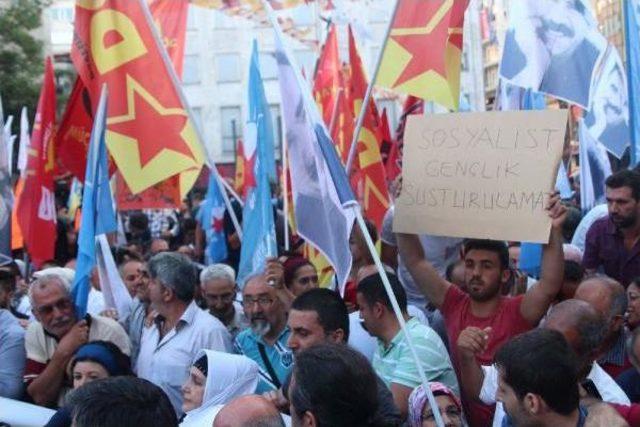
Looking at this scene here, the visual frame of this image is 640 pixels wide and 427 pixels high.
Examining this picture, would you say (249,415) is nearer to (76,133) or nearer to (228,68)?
(76,133)

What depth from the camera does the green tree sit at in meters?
34.5

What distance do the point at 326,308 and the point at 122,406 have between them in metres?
1.86

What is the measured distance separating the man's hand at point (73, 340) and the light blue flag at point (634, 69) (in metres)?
3.52

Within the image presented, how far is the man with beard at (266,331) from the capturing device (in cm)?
543

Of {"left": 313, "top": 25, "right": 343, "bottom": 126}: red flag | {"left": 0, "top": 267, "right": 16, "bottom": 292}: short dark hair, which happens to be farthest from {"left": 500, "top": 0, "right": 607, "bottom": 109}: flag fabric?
{"left": 313, "top": 25, "right": 343, "bottom": 126}: red flag

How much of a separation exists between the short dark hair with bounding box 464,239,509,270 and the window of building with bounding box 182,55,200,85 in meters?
48.2

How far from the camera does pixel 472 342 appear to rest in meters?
4.39

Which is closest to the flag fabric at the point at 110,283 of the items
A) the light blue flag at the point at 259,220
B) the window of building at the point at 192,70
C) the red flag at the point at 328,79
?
the light blue flag at the point at 259,220

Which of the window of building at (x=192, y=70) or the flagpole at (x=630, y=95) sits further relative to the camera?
the window of building at (x=192, y=70)

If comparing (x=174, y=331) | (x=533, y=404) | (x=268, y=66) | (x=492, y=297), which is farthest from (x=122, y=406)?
(x=268, y=66)

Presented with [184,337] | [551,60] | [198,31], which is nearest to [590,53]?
[551,60]

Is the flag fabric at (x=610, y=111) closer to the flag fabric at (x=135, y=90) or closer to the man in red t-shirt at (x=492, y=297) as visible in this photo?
the flag fabric at (x=135, y=90)

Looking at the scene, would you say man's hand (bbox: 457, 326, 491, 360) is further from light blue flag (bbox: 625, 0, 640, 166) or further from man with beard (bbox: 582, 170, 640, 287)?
light blue flag (bbox: 625, 0, 640, 166)

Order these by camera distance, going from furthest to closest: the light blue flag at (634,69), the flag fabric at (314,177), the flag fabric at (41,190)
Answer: the flag fabric at (41,190)
the light blue flag at (634,69)
the flag fabric at (314,177)
